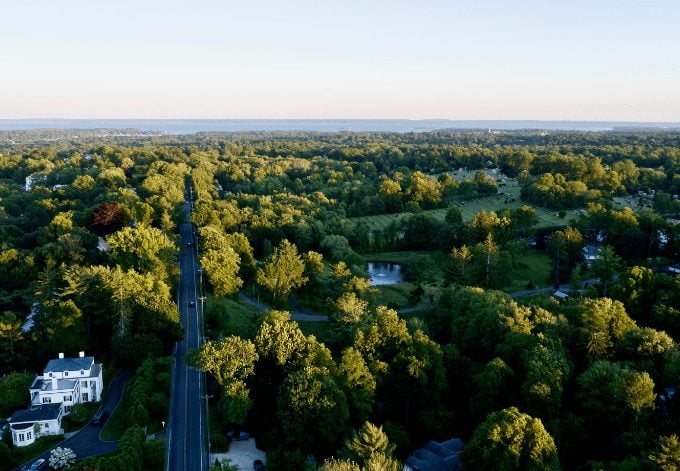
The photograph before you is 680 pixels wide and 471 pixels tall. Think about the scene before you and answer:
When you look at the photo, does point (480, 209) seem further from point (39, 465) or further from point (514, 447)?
point (39, 465)

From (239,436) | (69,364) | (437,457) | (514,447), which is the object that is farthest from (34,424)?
(514,447)

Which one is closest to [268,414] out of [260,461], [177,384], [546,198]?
[260,461]

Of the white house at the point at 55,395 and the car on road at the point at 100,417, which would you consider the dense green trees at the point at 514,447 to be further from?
the white house at the point at 55,395

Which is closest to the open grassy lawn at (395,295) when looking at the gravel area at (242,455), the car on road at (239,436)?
the car on road at (239,436)

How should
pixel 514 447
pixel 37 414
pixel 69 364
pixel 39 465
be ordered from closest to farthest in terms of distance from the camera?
1. pixel 514 447
2. pixel 39 465
3. pixel 37 414
4. pixel 69 364

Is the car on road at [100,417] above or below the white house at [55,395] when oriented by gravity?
below

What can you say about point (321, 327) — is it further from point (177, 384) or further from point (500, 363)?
point (500, 363)
